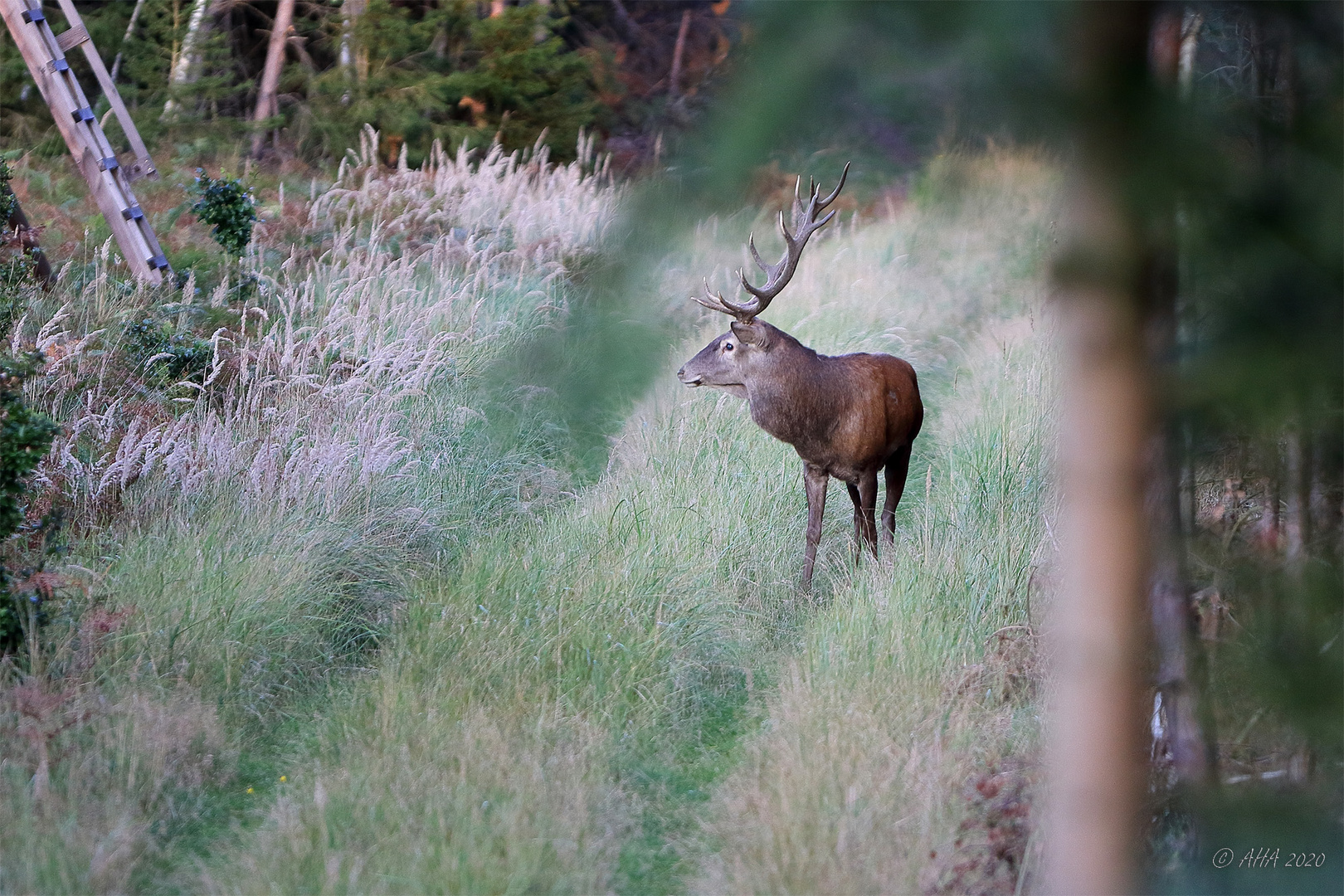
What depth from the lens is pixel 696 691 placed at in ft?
16.1

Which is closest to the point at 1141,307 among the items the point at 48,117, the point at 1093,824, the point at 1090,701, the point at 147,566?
the point at 1090,701

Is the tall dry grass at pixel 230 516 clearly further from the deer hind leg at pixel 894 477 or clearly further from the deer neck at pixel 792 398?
the deer hind leg at pixel 894 477

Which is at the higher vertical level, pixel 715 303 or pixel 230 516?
pixel 715 303

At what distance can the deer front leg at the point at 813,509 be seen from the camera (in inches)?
241

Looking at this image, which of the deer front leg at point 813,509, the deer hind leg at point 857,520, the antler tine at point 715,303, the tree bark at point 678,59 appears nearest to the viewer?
the antler tine at point 715,303

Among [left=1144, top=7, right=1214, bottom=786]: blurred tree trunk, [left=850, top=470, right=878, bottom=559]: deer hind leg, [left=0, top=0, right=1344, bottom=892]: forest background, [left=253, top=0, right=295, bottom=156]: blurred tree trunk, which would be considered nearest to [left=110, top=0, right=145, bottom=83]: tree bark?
[left=253, top=0, right=295, bottom=156]: blurred tree trunk

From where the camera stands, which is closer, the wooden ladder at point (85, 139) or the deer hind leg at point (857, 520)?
the deer hind leg at point (857, 520)

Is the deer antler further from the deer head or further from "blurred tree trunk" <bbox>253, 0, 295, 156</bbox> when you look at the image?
"blurred tree trunk" <bbox>253, 0, 295, 156</bbox>

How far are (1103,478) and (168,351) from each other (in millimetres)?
6363

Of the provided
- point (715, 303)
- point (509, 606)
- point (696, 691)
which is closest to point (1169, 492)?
point (696, 691)

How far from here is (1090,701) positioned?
1.65 metres

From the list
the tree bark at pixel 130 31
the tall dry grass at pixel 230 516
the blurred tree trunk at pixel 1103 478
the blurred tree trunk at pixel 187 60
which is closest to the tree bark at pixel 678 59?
the blurred tree trunk at pixel 187 60

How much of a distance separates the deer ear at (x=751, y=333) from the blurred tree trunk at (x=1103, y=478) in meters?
4.36

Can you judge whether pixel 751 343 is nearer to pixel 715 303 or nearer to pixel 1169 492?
pixel 715 303
